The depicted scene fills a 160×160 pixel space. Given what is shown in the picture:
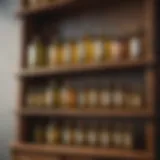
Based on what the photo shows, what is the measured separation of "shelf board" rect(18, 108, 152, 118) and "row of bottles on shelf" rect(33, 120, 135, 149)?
0.37ft

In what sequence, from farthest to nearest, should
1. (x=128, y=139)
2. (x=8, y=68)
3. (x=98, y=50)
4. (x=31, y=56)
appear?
(x=8, y=68) → (x=31, y=56) → (x=98, y=50) → (x=128, y=139)

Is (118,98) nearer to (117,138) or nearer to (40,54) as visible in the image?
(117,138)

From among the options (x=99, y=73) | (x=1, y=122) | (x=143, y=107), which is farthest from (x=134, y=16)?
(x=1, y=122)

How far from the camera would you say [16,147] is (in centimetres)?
211

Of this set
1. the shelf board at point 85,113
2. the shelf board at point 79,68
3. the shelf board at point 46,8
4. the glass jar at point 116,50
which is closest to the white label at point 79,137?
the shelf board at point 85,113

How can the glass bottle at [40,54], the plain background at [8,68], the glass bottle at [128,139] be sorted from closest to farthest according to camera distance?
the glass bottle at [128,139], the glass bottle at [40,54], the plain background at [8,68]

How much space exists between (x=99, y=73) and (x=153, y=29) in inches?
18.4

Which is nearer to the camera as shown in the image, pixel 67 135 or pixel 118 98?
pixel 118 98

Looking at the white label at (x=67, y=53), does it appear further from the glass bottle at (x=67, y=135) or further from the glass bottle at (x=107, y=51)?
the glass bottle at (x=67, y=135)

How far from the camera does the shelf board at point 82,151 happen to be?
1.75 m

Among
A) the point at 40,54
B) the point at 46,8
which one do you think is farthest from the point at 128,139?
the point at 46,8

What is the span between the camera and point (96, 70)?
6.38 feet

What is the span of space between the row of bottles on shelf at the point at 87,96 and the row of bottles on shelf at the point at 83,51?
168mm

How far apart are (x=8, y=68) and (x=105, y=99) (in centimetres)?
92
